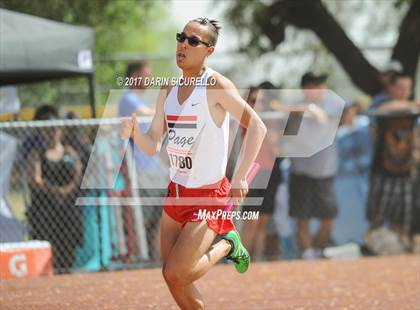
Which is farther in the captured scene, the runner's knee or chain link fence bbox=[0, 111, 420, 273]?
chain link fence bbox=[0, 111, 420, 273]

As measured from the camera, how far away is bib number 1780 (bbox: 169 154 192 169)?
5977 millimetres

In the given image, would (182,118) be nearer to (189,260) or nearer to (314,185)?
(189,260)

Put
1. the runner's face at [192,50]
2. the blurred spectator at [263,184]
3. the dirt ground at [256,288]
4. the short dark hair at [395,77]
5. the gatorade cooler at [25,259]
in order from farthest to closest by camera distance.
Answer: the short dark hair at [395,77] < the blurred spectator at [263,184] < the gatorade cooler at [25,259] < the dirt ground at [256,288] < the runner's face at [192,50]

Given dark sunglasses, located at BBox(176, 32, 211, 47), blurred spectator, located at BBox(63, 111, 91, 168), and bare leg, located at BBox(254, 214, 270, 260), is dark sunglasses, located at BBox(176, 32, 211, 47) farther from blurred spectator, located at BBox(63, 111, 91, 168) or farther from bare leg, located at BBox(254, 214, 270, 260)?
bare leg, located at BBox(254, 214, 270, 260)

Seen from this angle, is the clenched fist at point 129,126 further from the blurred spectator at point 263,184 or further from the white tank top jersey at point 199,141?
the blurred spectator at point 263,184

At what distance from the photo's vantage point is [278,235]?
39.1 ft

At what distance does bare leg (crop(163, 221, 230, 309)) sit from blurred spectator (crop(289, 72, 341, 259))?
5.87 m

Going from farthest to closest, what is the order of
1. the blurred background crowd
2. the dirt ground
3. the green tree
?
1. the green tree
2. the blurred background crowd
3. the dirt ground

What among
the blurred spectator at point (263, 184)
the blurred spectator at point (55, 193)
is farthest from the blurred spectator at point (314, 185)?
the blurred spectator at point (55, 193)

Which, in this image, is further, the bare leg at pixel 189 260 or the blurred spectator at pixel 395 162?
the blurred spectator at pixel 395 162

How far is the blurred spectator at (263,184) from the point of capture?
11.2 metres

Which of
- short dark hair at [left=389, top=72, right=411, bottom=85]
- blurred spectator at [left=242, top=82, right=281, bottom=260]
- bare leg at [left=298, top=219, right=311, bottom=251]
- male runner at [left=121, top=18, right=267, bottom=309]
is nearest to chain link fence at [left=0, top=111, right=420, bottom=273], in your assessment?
blurred spectator at [left=242, top=82, right=281, bottom=260]

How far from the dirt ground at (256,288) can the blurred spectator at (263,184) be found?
0.46 m

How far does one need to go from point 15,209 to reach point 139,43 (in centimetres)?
3454
